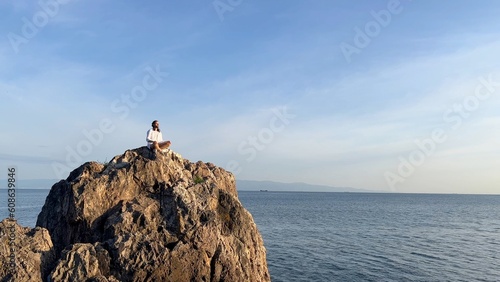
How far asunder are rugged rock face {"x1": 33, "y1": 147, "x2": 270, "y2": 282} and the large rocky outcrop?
0.05m

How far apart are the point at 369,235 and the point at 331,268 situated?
2802 cm

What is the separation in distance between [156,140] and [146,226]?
6.44 metres

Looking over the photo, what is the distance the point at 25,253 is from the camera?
18359 mm

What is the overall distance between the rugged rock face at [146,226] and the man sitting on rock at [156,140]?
2.39ft

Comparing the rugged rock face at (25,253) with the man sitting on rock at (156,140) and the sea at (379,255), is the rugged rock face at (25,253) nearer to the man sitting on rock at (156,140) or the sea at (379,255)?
the man sitting on rock at (156,140)

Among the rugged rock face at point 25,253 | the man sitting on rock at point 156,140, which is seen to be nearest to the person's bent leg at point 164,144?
the man sitting on rock at point 156,140

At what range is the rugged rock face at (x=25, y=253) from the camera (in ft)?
57.3

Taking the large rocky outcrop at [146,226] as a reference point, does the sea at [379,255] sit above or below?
below

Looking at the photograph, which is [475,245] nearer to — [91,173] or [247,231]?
[247,231]

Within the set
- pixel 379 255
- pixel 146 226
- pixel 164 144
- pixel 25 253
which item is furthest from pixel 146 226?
pixel 379 255

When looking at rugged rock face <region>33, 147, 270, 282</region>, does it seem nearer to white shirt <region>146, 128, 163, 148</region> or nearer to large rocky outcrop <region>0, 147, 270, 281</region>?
large rocky outcrop <region>0, 147, 270, 281</region>

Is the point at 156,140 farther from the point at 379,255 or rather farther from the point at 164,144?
the point at 379,255

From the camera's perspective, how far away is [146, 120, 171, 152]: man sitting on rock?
25078 mm

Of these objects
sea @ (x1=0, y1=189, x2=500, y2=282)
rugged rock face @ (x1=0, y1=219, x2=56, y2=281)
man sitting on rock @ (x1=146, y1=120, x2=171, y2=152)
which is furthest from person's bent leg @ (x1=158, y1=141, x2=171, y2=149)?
sea @ (x1=0, y1=189, x2=500, y2=282)
